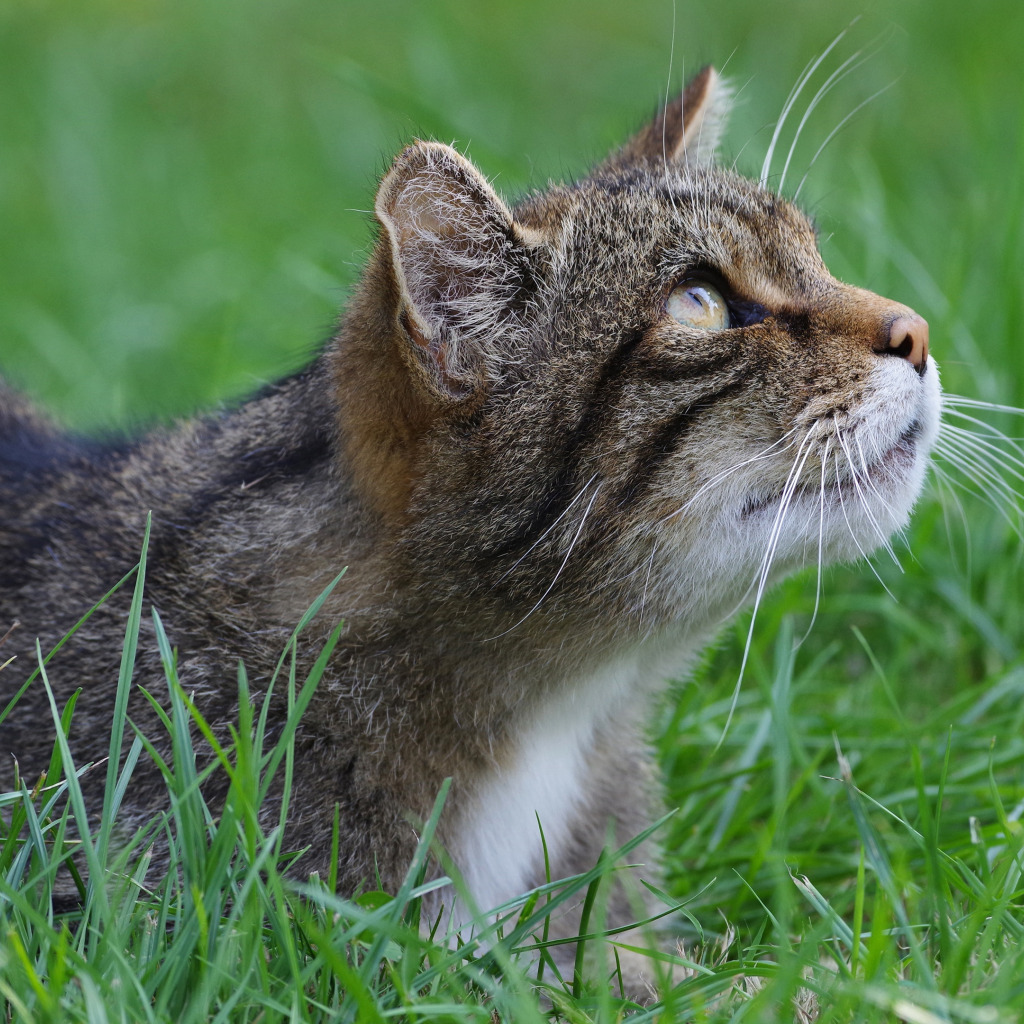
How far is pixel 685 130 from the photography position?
3.81 metres

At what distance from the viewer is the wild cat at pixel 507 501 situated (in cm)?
291

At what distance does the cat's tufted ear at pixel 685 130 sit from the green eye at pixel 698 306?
76 cm

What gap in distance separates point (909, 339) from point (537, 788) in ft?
4.67

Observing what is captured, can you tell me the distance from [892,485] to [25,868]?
2.11 m

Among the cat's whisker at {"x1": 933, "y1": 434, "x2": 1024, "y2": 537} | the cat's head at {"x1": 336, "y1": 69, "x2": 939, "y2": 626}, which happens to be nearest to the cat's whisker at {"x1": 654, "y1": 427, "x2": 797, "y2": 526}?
the cat's head at {"x1": 336, "y1": 69, "x2": 939, "y2": 626}

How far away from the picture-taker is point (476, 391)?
295cm

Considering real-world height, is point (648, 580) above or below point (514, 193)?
below

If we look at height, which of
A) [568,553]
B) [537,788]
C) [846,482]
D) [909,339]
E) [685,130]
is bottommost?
[537,788]

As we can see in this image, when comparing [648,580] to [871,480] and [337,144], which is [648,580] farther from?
[337,144]

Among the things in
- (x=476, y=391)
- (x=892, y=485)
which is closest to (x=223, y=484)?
(x=476, y=391)

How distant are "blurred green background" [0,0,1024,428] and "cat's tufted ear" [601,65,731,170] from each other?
19cm

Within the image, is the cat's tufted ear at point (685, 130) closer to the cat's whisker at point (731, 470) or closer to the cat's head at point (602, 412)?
the cat's head at point (602, 412)

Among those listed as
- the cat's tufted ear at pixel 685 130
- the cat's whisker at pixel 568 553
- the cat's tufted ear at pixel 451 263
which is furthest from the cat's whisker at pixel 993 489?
the cat's tufted ear at pixel 451 263

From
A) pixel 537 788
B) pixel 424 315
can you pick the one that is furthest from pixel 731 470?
pixel 537 788
